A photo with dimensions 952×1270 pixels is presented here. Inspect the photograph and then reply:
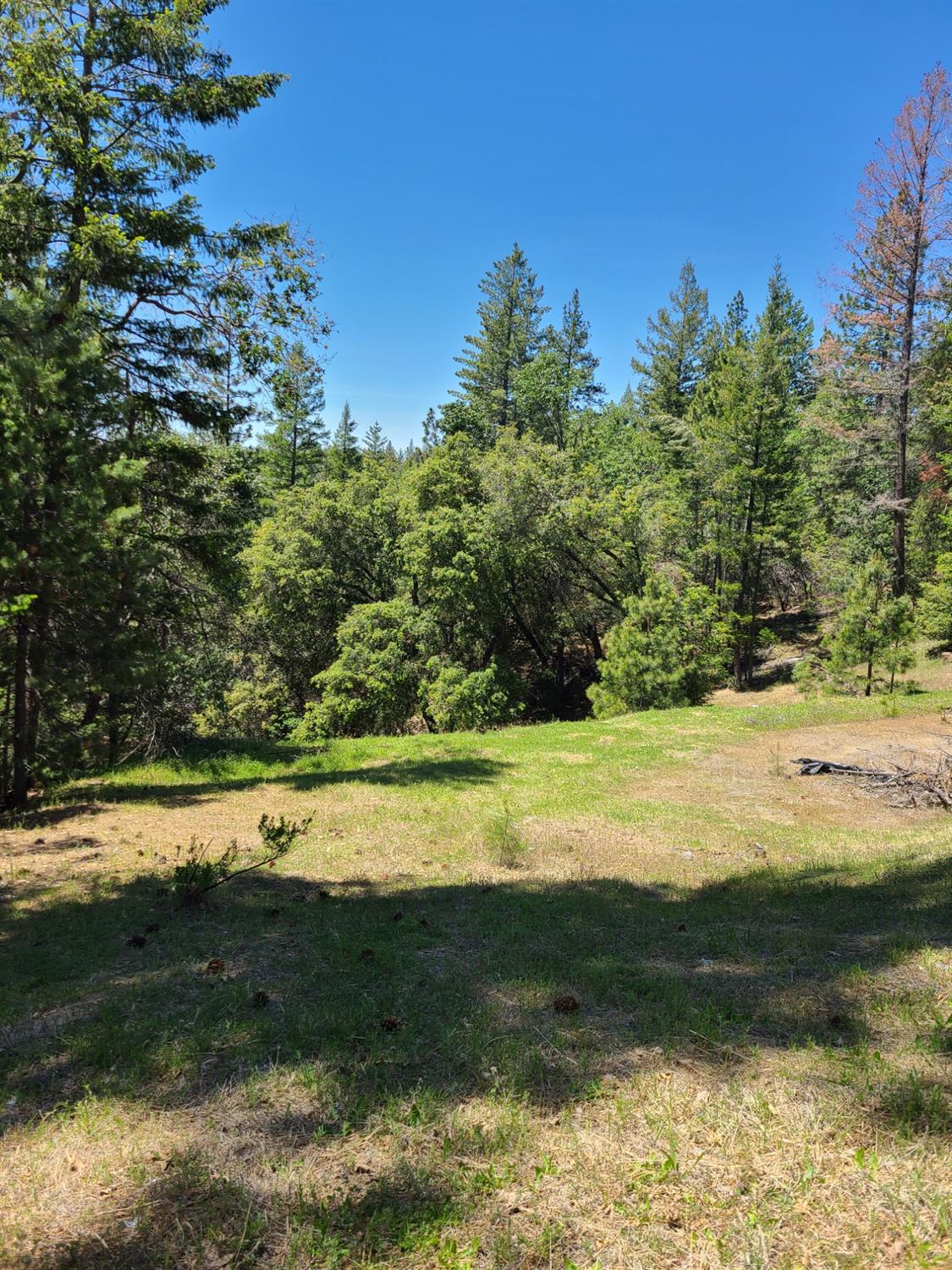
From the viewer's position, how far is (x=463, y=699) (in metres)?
19.9

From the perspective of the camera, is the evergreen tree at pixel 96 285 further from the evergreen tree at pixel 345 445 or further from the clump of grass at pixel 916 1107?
the evergreen tree at pixel 345 445

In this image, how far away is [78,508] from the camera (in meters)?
7.64

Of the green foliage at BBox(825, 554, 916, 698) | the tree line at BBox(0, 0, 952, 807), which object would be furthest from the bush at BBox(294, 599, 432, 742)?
the green foliage at BBox(825, 554, 916, 698)

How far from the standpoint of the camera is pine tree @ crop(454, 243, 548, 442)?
37.8 meters

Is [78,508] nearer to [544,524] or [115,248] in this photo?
[115,248]

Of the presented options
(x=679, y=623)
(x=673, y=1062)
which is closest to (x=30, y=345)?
(x=673, y=1062)

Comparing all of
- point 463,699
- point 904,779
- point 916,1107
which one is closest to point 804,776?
point 904,779

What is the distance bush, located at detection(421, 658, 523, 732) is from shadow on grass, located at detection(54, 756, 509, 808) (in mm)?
7510

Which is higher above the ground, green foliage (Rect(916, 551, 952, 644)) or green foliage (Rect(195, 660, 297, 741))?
green foliage (Rect(916, 551, 952, 644))

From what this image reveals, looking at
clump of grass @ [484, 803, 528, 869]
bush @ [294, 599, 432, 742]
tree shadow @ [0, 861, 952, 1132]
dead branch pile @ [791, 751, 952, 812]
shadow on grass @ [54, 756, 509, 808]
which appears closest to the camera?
tree shadow @ [0, 861, 952, 1132]

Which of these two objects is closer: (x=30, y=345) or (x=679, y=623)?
(x=30, y=345)

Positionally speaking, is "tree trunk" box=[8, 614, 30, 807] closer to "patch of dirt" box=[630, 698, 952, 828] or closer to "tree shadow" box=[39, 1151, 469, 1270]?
"tree shadow" box=[39, 1151, 469, 1270]

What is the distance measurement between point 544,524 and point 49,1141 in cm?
2167

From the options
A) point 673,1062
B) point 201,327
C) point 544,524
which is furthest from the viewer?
point 544,524
